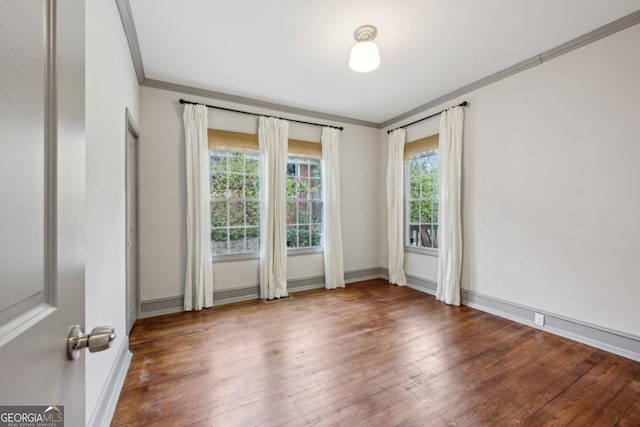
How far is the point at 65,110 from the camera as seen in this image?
576 millimetres

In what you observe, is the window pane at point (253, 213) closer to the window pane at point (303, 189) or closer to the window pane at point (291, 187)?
the window pane at point (291, 187)

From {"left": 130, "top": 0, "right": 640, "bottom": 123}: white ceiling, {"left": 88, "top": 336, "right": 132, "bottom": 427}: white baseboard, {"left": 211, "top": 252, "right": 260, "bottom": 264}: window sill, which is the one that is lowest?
{"left": 88, "top": 336, "right": 132, "bottom": 427}: white baseboard

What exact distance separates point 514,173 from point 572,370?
192cm

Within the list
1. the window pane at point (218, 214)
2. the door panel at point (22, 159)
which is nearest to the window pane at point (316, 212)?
the window pane at point (218, 214)

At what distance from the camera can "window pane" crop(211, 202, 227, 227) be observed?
361cm

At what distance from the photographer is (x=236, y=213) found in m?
3.74

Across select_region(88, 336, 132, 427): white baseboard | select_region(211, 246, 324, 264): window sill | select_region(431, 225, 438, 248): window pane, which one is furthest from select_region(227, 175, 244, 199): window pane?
select_region(431, 225, 438, 248): window pane

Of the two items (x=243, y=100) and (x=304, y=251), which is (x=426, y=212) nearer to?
(x=304, y=251)

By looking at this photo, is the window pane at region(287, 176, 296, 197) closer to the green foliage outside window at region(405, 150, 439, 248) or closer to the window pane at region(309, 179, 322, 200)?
the window pane at region(309, 179, 322, 200)

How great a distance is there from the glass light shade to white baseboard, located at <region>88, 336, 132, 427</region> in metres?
3.03

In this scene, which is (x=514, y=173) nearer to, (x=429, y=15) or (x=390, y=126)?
(x=429, y=15)

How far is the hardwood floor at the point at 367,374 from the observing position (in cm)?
165

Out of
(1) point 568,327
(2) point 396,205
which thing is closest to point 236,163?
(2) point 396,205

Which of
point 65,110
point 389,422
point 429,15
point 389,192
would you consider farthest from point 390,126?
point 65,110
